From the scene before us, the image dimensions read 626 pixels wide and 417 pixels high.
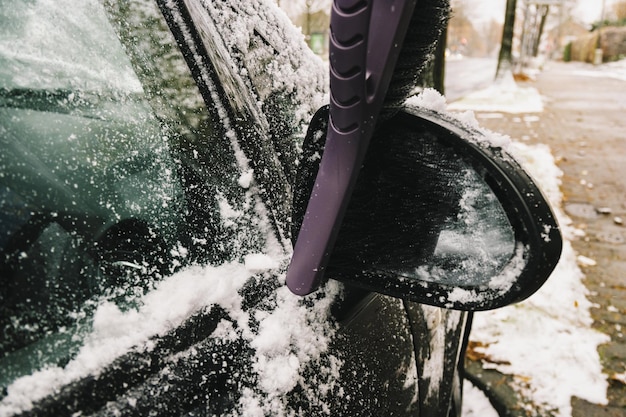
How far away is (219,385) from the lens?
0.88 meters

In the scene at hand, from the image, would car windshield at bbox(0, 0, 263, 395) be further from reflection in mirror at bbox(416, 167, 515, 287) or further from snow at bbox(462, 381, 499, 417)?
snow at bbox(462, 381, 499, 417)

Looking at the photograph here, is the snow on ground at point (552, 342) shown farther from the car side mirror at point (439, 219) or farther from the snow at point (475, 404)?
the car side mirror at point (439, 219)

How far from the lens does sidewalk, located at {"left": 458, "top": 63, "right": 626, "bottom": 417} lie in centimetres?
306

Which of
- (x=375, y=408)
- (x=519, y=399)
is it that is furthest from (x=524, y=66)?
(x=375, y=408)

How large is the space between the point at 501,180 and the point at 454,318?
1.17 meters

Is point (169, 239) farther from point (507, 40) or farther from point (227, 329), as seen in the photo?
point (507, 40)

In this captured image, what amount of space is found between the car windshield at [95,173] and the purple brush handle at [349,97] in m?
0.30

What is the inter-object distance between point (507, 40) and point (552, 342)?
58.2 ft

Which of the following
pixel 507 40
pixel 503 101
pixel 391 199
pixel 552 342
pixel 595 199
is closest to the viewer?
pixel 391 199

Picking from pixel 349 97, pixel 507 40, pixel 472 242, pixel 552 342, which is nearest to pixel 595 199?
pixel 552 342

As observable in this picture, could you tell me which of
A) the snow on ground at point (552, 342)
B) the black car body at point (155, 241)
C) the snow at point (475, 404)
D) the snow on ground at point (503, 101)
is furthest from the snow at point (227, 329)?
the snow on ground at point (503, 101)

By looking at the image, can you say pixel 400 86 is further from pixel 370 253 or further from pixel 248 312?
pixel 248 312

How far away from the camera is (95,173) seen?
92cm

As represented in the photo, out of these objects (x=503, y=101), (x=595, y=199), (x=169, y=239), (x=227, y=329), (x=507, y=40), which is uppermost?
(x=169, y=239)
